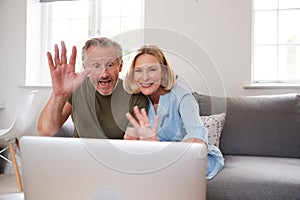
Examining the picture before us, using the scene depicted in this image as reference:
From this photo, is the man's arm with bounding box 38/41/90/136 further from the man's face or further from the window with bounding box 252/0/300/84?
the window with bounding box 252/0/300/84

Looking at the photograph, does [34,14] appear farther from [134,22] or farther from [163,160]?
[163,160]

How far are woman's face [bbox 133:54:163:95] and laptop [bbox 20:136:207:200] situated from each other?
0.30 metres

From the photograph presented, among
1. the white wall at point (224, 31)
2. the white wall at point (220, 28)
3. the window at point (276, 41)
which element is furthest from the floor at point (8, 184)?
the window at point (276, 41)

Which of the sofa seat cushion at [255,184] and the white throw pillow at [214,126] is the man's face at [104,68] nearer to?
the sofa seat cushion at [255,184]

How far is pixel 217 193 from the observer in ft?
3.88

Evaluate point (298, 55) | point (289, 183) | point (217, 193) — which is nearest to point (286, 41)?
point (298, 55)

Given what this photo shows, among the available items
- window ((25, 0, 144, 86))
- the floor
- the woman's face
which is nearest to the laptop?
the woman's face

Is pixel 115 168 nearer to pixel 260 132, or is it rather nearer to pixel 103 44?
pixel 103 44

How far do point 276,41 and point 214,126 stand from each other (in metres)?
1.08

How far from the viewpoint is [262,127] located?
1748 mm

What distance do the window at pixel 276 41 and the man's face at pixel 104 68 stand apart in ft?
5.29

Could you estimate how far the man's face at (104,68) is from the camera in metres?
0.95

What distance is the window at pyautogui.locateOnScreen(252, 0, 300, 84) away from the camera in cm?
228

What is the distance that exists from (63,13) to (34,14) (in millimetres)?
263
